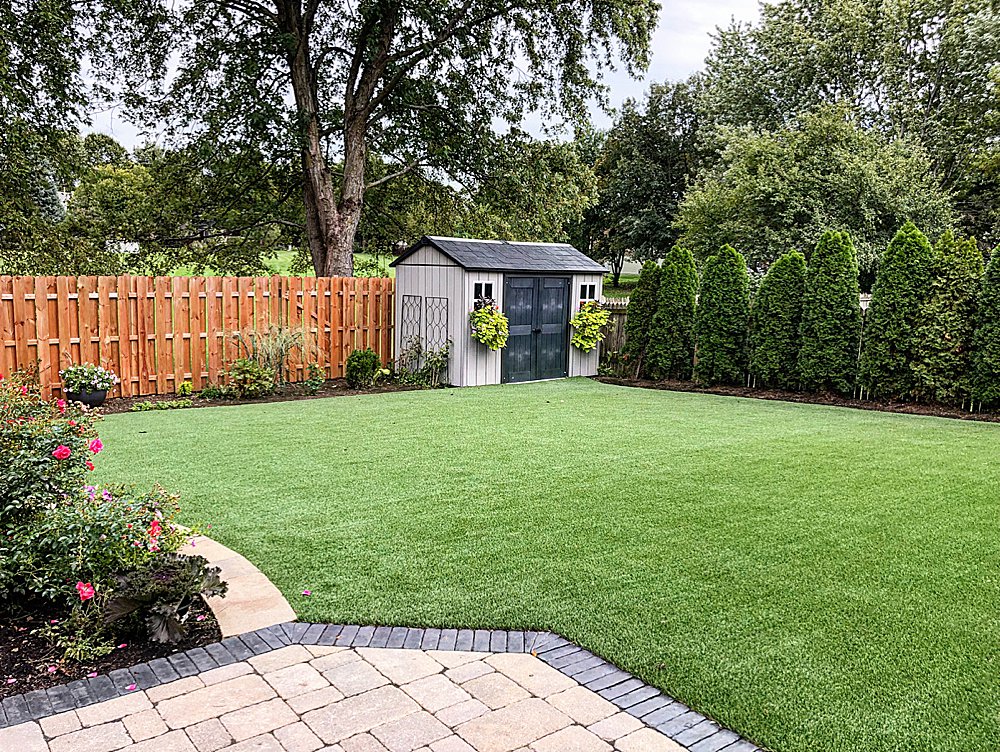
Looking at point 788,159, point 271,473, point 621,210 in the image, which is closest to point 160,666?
point 271,473

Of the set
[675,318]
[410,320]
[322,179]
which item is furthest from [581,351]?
[322,179]

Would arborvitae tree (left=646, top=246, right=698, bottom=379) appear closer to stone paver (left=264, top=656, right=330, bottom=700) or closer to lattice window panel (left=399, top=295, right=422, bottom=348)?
lattice window panel (left=399, top=295, right=422, bottom=348)

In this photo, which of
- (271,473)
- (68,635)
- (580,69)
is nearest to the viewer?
(68,635)

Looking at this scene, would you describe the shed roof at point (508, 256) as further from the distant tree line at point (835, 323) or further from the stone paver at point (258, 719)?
the stone paver at point (258, 719)

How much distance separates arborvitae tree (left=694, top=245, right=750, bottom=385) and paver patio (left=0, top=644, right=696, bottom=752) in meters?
8.82

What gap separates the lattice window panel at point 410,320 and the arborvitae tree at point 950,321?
6751mm

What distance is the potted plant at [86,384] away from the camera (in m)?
8.59

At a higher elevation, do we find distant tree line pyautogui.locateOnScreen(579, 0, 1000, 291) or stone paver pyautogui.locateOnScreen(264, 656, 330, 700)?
distant tree line pyautogui.locateOnScreen(579, 0, 1000, 291)

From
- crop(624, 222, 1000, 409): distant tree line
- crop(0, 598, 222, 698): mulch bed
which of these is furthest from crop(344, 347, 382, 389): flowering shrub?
crop(0, 598, 222, 698): mulch bed

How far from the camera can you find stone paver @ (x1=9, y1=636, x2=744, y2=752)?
2406 mm

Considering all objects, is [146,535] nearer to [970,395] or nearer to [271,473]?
[271,473]

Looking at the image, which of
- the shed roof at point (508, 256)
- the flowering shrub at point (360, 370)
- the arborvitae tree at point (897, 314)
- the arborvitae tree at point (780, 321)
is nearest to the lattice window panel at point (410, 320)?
the shed roof at point (508, 256)

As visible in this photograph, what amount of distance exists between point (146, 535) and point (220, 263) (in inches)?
594

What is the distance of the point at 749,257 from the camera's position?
18.3 meters
